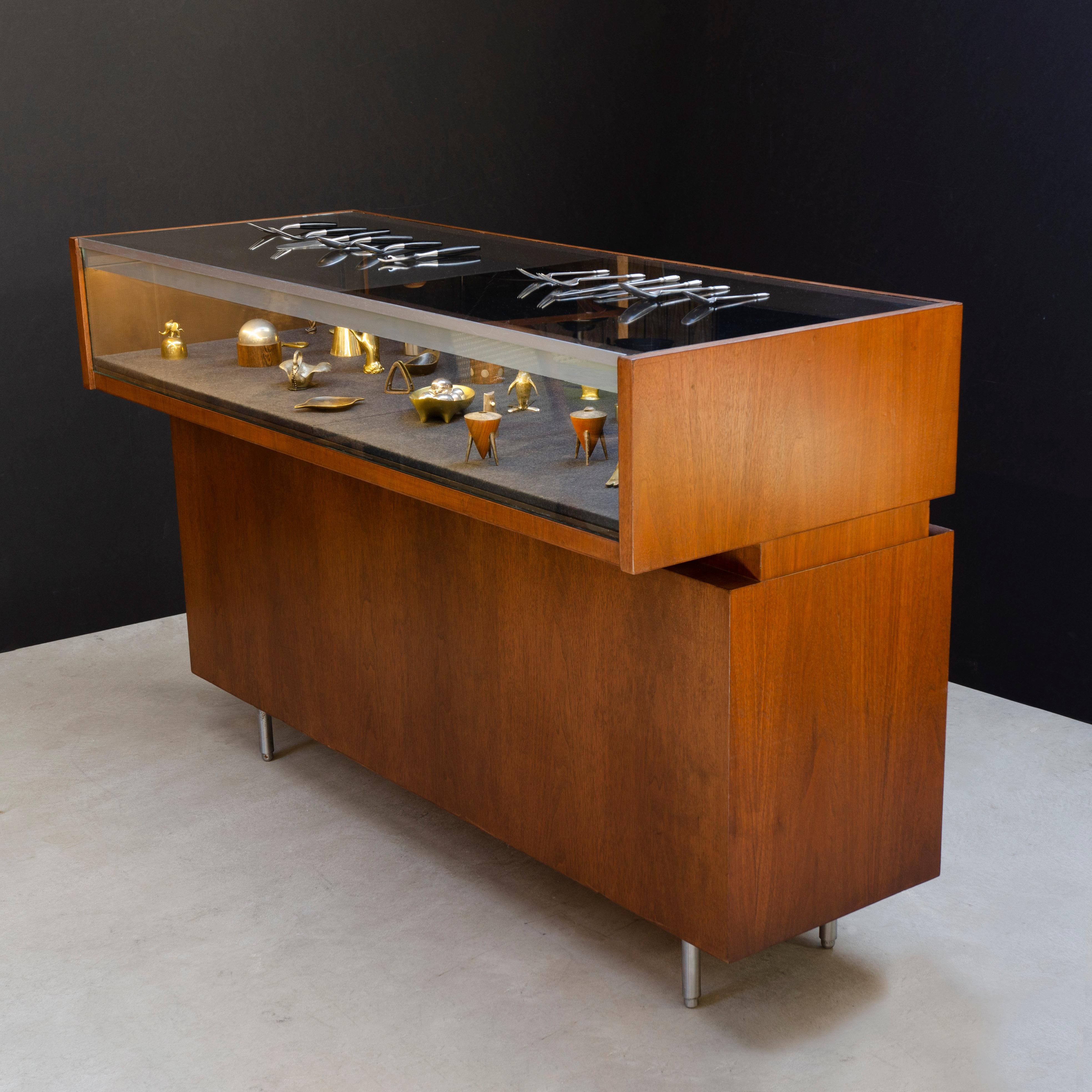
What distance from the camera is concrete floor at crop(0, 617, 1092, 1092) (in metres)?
2.54

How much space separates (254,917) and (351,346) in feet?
4.11

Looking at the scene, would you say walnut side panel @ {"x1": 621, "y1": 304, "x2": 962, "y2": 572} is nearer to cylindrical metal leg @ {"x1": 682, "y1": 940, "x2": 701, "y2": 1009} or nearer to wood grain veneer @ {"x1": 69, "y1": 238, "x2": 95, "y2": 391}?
cylindrical metal leg @ {"x1": 682, "y1": 940, "x2": 701, "y2": 1009}

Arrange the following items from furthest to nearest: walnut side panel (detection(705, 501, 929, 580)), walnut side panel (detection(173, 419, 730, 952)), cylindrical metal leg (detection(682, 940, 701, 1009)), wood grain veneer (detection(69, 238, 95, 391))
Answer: wood grain veneer (detection(69, 238, 95, 391)) → cylindrical metal leg (detection(682, 940, 701, 1009)) → walnut side panel (detection(173, 419, 730, 952)) → walnut side panel (detection(705, 501, 929, 580))

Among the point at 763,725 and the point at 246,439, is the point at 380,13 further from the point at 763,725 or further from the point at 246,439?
the point at 763,725

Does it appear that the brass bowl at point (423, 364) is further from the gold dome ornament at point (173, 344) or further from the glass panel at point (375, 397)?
the gold dome ornament at point (173, 344)

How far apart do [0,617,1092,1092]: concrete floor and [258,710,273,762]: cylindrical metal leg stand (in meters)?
0.04

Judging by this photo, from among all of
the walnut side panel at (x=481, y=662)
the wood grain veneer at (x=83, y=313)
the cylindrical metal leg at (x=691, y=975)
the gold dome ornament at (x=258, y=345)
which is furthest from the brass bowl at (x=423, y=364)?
the cylindrical metal leg at (x=691, y=975)

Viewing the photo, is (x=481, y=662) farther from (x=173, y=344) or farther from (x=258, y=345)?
(x=173, y=344)

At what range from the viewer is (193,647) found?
3982mm

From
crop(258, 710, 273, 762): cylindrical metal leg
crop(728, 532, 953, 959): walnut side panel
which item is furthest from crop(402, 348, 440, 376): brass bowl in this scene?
crop(258, 710, 273, 762): cylindrical metal leg

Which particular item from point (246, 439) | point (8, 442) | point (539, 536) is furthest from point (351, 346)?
point (8, 442)

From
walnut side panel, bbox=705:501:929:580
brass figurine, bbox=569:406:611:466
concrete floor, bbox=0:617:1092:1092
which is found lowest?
concrete floor, bbox=0:617:1092:1092

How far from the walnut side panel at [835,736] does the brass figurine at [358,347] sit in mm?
1084

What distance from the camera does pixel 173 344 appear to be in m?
3.43
